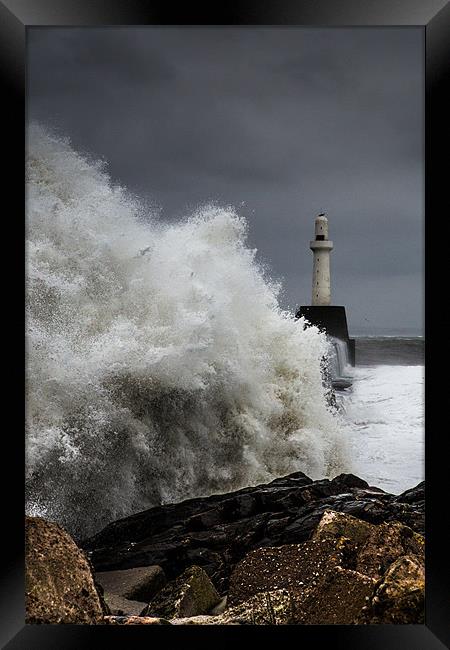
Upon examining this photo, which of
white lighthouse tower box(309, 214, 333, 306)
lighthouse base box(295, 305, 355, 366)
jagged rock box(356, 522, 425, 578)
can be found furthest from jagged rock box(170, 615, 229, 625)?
white lighthouse tower box(309, 214, 333, 306)

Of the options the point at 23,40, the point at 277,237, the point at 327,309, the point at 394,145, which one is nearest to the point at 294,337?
the point at 327,309

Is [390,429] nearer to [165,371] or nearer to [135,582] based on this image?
[165,371]

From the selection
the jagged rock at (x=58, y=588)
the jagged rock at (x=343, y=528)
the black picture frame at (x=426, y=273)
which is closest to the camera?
the black picture frame at (x=426, y=273)

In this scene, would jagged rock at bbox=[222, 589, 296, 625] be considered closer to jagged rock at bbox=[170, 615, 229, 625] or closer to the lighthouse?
jagged rock at bbox=[170, 615, 229, 625]

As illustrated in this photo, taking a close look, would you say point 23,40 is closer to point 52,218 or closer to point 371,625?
point 52,218

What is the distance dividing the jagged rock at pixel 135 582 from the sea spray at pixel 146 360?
0.19 meters

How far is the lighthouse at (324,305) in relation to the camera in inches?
Result: 88.9

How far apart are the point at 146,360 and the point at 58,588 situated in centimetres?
82

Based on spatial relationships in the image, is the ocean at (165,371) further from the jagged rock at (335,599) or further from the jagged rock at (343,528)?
the jagged rock at (335,599)

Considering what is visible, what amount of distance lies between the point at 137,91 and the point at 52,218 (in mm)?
551

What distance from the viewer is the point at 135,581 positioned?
2119 millimetres

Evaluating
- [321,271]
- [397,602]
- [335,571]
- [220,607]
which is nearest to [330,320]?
[321,271]

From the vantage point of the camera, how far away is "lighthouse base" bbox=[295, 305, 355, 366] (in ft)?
7.43

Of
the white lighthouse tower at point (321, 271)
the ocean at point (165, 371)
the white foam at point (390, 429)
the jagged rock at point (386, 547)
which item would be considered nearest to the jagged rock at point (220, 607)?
the ocean at point (165, 371)
